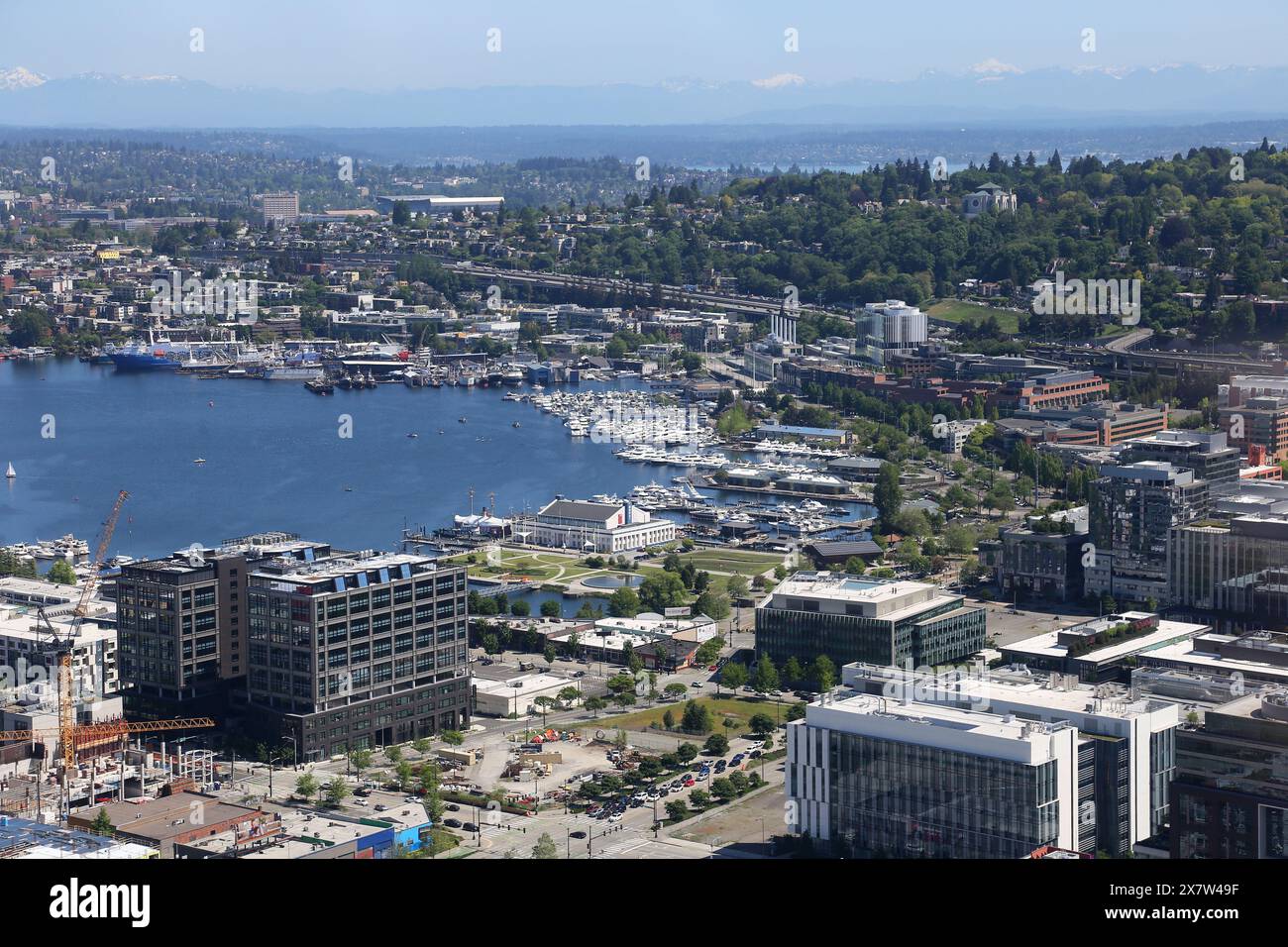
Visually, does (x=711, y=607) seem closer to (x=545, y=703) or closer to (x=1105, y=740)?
(x=545, y=703)

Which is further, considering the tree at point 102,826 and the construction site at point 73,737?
the construction site at point 73,737

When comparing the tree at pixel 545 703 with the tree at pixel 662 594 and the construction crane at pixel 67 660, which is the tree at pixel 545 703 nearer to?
the construction crane at pixel 67 660

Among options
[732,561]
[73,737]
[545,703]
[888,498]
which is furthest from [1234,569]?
[73,737]

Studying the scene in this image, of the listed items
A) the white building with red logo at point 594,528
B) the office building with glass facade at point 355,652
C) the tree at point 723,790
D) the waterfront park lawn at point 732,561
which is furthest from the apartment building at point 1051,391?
the tree at point 723,790

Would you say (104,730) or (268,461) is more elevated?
(104,730)

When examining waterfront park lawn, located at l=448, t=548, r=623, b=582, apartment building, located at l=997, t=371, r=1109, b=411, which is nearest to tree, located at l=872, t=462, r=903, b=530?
waterfront park lawn, located at l=448, t=548, r=623, b=582

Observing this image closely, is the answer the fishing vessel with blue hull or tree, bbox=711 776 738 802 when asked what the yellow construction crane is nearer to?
tree, bbox=711 776 738 802
